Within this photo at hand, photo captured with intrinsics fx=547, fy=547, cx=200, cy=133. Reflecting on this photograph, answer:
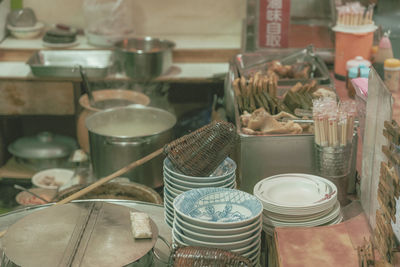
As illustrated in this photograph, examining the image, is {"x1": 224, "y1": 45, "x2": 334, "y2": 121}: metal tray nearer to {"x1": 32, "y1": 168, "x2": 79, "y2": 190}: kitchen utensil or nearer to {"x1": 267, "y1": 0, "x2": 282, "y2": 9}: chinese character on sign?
{"x1": 267, "y1": 0, "x2": 282, "y2": 9}: chinese character on sign

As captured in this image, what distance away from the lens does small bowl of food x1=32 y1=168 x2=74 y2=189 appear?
4801 mm

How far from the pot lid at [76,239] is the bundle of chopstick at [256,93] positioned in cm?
120

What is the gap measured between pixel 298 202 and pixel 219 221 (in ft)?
1.45

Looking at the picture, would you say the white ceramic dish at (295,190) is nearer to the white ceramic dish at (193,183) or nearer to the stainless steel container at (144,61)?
the white ceramic dish at (193,183)

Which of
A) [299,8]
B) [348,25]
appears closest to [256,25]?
[348,25]

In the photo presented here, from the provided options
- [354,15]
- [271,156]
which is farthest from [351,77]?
[271,156]

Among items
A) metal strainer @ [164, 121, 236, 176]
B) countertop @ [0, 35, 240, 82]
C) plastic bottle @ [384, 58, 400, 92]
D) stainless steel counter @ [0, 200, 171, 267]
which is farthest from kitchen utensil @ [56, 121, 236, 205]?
countertop @ [0, 35, 240, 82]

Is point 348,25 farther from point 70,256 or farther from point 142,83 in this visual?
point 70,256

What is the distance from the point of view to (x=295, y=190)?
234 cm

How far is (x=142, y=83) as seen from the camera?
5.12m

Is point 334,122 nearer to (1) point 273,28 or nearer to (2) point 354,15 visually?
(2) point 354,15

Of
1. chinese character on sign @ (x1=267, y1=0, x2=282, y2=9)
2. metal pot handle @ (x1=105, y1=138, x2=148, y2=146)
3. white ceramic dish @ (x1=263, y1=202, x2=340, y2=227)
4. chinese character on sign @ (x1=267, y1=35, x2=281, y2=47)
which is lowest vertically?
metal pot handle @ (x1=105, y1=138, x2=148, y2=146)

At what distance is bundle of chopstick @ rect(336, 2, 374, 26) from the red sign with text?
1.57 feet

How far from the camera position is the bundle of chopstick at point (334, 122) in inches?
92.8
